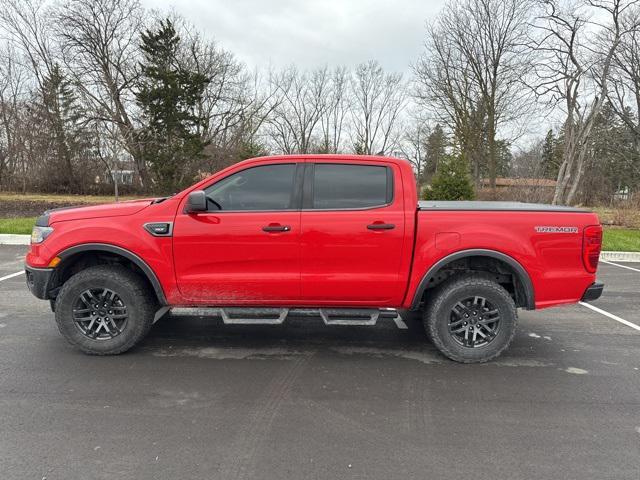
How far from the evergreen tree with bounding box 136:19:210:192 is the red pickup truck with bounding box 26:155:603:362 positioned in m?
29.2

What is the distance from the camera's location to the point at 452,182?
1658 centimetres

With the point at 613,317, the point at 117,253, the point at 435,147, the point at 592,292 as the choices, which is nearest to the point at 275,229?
the point at 117,253

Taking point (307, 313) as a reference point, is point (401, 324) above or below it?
below

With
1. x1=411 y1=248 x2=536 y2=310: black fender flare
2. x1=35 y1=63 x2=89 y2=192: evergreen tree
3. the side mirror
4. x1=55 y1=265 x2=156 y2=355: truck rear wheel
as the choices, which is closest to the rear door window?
x1=411 y1=248 x2=536 y2=310: black fender flare

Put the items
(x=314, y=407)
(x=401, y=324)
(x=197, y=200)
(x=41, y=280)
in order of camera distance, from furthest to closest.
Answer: (x=401, y=324) → (x=41, y=280) → (x=197, y=200) → (x=314, y=407)

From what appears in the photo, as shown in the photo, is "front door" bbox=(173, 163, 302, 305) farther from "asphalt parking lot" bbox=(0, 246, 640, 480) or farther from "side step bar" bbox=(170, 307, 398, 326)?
"asphalt parking lot" bbox=(0, 246, 640, 480)

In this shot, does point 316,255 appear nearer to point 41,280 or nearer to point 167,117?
point 41,280

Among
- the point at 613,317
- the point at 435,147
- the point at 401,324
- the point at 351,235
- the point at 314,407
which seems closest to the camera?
the point at 314,407

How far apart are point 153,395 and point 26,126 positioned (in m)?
41.2

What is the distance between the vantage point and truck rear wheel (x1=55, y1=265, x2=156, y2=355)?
157 inches

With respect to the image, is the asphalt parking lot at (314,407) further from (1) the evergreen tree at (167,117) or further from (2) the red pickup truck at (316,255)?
(1) the evergreen tree at (167,117)

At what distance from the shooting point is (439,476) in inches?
96.5

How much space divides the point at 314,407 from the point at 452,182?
14761 millimetres

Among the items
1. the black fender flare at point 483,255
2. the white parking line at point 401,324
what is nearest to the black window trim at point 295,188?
the black fender flare at point 483,255
